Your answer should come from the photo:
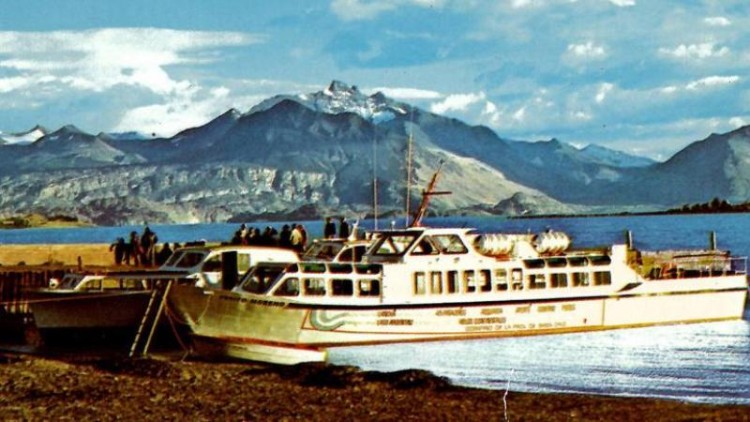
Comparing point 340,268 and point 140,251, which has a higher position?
point 140,251

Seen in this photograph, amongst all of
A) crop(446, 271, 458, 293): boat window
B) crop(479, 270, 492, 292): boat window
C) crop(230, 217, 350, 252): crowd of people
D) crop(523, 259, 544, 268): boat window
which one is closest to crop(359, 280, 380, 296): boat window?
crop(446, 271, 458, 293): boat window

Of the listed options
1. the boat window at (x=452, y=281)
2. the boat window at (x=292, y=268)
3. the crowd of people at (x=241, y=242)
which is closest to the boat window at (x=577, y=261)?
the boat window at (x=452, y=281)

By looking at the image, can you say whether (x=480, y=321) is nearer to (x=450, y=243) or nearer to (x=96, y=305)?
(x=450, y=243)

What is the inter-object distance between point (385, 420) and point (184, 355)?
691 inches

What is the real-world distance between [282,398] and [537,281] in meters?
23.2

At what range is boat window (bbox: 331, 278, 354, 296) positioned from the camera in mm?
45500

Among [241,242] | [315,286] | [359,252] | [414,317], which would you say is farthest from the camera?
[241,242]

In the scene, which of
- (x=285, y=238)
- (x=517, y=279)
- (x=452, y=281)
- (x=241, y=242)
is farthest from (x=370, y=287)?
(x=241, y=242)

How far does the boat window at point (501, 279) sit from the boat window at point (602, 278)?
502 centimetres

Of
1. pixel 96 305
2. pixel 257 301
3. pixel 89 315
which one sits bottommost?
pixel 89 315

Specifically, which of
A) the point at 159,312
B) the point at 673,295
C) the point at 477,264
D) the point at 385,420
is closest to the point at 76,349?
the point at 159,312

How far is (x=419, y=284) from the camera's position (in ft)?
156

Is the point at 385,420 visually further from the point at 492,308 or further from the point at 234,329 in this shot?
the point at 492,308

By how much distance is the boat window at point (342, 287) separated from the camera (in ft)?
149
